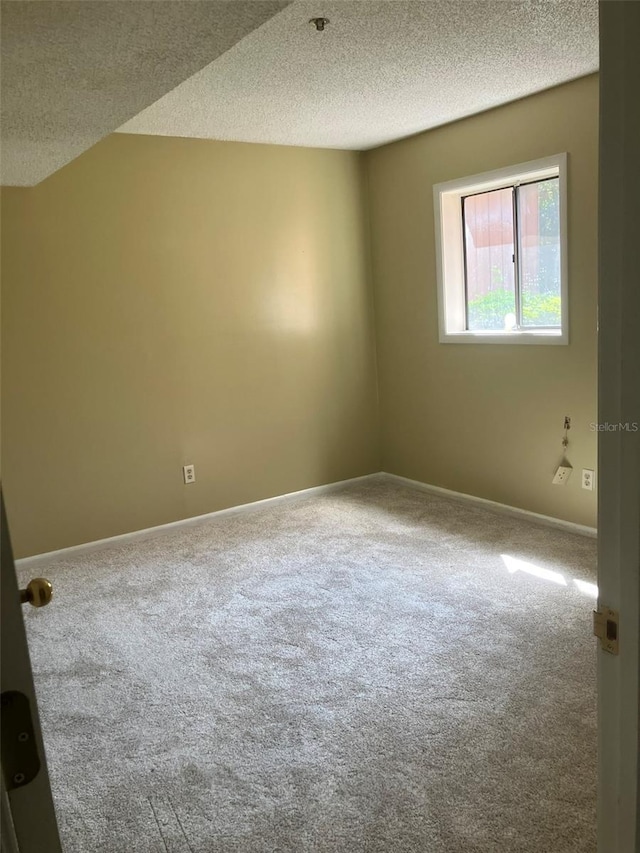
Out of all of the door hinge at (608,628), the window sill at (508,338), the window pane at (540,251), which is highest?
the window pane at (540,251)

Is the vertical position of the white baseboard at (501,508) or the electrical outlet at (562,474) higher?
the electrical outlet at (562,474)

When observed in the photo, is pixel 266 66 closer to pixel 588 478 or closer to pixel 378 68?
pixel 378 68

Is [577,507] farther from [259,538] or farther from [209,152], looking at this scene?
[209,152]

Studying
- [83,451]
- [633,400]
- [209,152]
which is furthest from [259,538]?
[633,400]

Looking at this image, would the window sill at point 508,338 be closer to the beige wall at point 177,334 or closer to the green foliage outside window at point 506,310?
the green foliage outside window at point 506,310

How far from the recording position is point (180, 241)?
14.1 ft

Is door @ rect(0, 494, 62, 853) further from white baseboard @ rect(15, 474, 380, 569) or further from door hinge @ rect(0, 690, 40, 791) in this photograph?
white baseboard @ rect(15, 474, 380, 569)

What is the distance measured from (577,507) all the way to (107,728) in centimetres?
273

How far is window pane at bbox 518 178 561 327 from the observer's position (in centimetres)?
391

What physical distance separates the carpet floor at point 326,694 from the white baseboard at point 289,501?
10 cm

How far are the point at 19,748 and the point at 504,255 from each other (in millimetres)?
4051

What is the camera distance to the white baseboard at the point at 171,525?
A: 402cm

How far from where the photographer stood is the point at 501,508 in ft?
14.4

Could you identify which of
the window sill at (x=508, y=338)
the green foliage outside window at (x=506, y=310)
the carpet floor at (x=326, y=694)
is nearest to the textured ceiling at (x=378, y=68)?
the green foliage outside window at (x=506, y=310)
